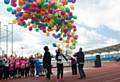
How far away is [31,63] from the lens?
3212cm

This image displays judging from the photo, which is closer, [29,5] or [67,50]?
[29,5]

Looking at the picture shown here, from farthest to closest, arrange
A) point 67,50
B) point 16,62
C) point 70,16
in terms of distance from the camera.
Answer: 1. point 67,50
2. point 16,62
3. point 70,16

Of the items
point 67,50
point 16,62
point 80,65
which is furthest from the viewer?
point 67,50

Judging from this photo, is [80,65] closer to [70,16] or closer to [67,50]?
[70,16]

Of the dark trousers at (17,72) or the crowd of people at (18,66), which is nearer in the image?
the crowd of people at (18,66)

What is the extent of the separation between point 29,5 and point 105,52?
78.0 meters

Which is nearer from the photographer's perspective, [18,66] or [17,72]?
[18,66]

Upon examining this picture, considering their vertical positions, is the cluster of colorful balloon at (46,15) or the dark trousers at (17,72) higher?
the cluster of colorful balloon at (46,15)

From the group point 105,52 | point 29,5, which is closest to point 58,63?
point 29,5

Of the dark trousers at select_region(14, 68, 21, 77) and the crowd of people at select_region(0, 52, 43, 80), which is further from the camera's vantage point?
the dark trousers at select_region(14, 68, 21, 77)

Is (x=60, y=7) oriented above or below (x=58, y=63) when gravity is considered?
above

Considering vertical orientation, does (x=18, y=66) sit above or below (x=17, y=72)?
above

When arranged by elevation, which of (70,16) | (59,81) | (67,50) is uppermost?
(70,16)

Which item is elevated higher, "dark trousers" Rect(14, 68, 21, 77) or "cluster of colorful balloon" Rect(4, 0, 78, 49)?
"cluster of colorful balloon" Rect(4, 0, 78, 49)
